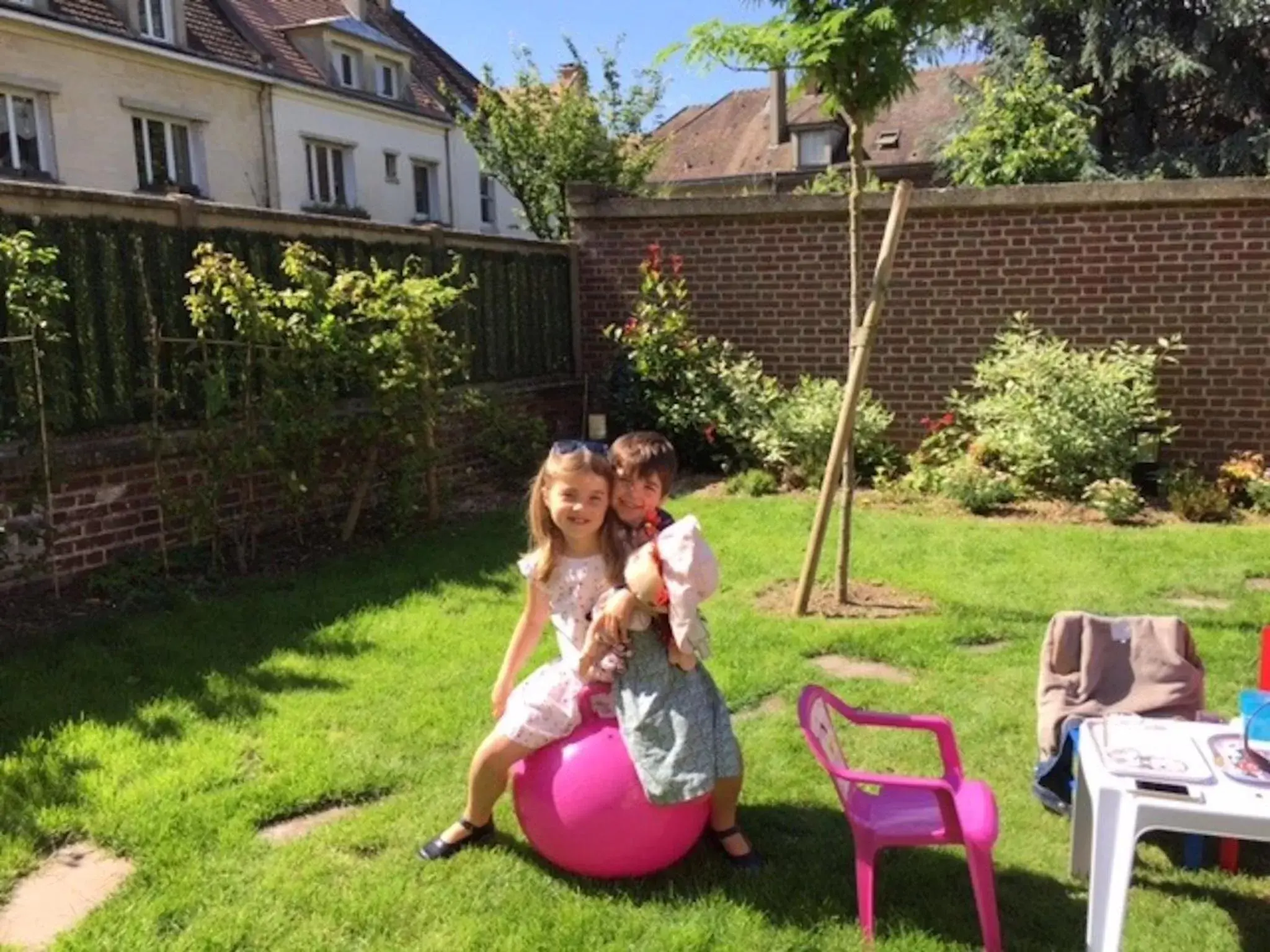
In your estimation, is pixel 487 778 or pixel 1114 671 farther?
pixel 1114 671

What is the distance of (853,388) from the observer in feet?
17.8

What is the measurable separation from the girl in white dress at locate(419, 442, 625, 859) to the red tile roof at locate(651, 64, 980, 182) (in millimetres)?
22185

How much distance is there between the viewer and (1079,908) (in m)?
2.99

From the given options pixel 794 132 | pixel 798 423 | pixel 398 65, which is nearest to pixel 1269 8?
pixel 794 132

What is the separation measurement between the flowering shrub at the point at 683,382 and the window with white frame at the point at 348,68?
13.2 meters

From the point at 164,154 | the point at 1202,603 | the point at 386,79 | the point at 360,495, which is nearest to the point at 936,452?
Result: the point at 1202,603

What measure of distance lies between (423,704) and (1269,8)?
1982cm

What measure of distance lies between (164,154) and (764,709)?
1648 cm

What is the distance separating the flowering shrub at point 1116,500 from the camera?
A: 25.7 feet

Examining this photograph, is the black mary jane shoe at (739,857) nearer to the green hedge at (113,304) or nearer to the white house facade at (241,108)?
the green hedge at (113,304)

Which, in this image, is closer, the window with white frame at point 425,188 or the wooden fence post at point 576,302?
the wooden fence post at point 576,302

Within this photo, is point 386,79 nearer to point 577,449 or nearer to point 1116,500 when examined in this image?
point 1116,500

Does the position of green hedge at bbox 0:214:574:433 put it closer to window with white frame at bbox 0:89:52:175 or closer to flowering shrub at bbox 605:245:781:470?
flowering shrub at bbox 605:245:781:470

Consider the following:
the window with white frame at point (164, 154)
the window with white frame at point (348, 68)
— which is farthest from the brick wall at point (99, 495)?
the window with white frame at point (348, 68)
